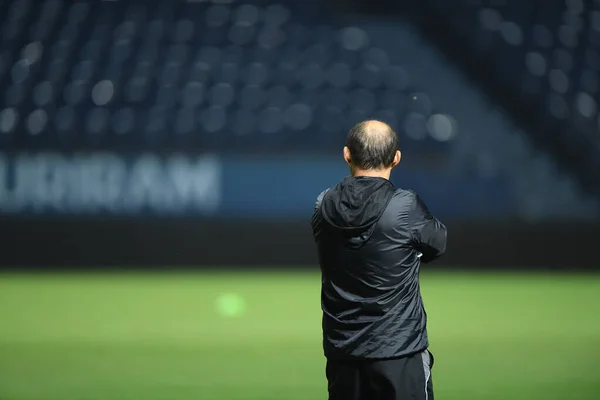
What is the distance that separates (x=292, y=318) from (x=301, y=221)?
3.30 m


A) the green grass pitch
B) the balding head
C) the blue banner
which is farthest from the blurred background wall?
the balding head

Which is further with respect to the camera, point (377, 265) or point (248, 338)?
point (248, 338)

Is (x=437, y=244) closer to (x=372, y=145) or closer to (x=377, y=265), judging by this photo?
(x=377, y=265)

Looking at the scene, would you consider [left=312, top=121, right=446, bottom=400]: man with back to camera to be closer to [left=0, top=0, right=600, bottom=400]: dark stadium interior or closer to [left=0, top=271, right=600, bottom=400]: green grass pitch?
[left=0, top=271, right=600, bottom=400]: green grass pitch

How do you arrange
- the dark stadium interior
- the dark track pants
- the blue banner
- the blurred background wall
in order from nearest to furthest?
the dark track pants → the dark stadium interior → the blurred background wall → the blue banner

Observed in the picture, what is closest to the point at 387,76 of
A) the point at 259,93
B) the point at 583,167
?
the point at 259,93

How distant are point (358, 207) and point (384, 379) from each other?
16.1 inches

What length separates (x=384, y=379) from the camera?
2113 mm

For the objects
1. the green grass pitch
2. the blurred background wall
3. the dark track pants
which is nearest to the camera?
the dark track pants

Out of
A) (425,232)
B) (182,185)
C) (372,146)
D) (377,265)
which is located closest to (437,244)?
(425,232)

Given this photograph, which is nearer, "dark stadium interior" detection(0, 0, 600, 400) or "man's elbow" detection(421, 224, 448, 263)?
"man's elbow" detection(421, 224, 448, 263)

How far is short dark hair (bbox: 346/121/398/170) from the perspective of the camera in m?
2.16

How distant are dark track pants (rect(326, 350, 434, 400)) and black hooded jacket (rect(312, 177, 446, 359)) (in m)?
0.03

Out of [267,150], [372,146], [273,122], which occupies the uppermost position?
[273,122]
